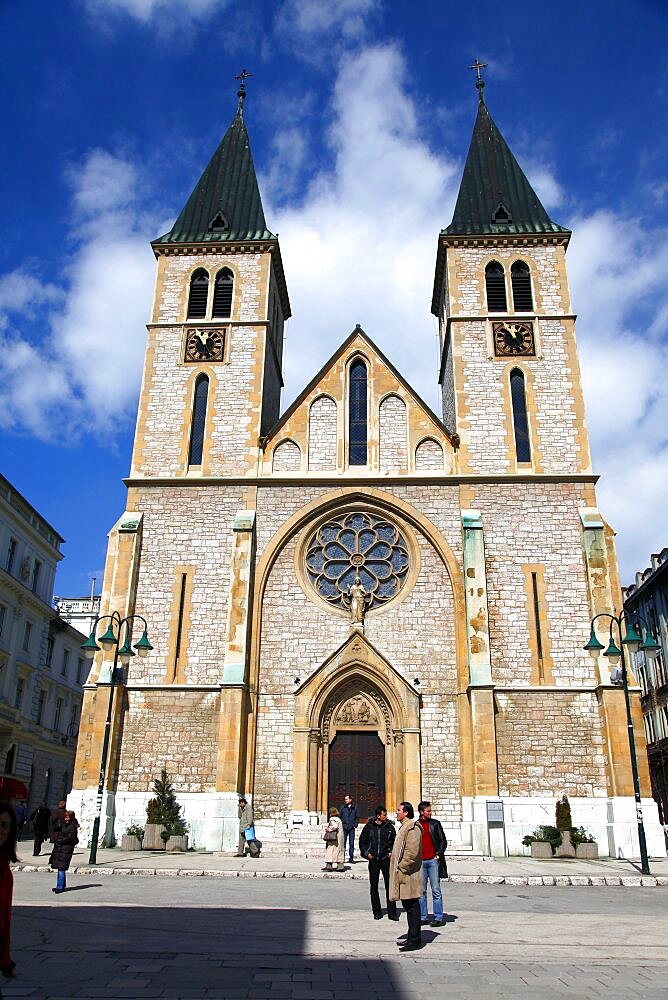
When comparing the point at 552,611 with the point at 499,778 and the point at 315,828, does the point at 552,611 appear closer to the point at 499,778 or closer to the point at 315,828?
the point at 499,778

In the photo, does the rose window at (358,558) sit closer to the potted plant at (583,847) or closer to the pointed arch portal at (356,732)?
the pointed arch portal at (356,732)

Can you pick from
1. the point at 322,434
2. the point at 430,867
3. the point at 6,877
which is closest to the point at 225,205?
the point at 322,434

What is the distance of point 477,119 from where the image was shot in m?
34.4

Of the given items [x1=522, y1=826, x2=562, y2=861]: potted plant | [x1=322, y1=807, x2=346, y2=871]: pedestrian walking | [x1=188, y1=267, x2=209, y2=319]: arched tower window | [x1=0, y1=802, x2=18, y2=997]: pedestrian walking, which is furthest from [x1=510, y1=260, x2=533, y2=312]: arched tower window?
[x1=0, y1=802, x2=18, y2=997]: pedestrian walking

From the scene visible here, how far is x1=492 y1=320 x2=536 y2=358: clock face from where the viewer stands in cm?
2656

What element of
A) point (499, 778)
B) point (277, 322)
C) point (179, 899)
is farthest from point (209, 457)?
point (179, 899)

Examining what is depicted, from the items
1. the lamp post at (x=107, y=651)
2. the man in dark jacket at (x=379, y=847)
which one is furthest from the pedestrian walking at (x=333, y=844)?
the man in dark jacket at (x=379, y=847)

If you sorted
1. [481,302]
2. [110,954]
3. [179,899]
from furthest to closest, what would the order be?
[481,302]
[179,899]
[110,954]

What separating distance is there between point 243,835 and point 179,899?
8.70 metres

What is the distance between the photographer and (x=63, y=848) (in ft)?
41.4

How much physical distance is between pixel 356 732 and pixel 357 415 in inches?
387

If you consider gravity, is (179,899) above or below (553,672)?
below

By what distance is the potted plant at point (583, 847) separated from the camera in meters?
19.7

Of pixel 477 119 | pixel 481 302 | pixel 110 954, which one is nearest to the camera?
pixel 110 954
